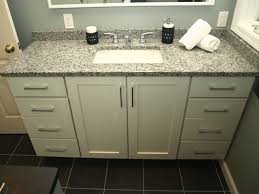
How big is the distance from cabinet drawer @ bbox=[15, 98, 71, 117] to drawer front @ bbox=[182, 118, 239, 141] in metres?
Answer: 0.83

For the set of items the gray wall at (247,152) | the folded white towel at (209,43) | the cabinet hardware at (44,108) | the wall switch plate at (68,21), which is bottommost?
the gray wall at (247,152)

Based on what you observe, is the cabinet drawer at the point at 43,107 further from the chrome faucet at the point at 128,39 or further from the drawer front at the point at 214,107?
the drawer front at the point at 214,107

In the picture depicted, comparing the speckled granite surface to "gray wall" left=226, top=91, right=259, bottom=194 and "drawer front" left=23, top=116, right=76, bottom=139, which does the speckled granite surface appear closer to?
"gray wall" left=226, top=91, right=259, bottom=194

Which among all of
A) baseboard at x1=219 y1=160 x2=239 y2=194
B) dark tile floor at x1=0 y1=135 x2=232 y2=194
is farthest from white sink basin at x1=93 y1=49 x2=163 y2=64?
baseboard at x1=219 y1=160 x2=239 y2=194

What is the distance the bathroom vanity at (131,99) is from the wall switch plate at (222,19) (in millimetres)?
83

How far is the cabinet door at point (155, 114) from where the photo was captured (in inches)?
50.9

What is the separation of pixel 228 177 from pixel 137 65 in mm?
1091

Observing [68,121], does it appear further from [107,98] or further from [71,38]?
[71,38]

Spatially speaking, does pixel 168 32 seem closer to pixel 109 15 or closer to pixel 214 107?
pixel 109 15

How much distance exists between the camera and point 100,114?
4.75 ft

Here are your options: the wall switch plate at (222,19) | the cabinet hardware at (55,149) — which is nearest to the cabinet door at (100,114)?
the cabinet hardware at (55,149)

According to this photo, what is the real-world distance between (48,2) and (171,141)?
1373 millimetres

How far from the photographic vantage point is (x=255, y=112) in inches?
49.7

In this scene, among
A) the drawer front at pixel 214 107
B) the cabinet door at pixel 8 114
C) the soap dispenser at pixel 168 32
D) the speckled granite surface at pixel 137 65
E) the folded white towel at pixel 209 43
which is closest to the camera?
the speckled granite surface at pixel 137 65
